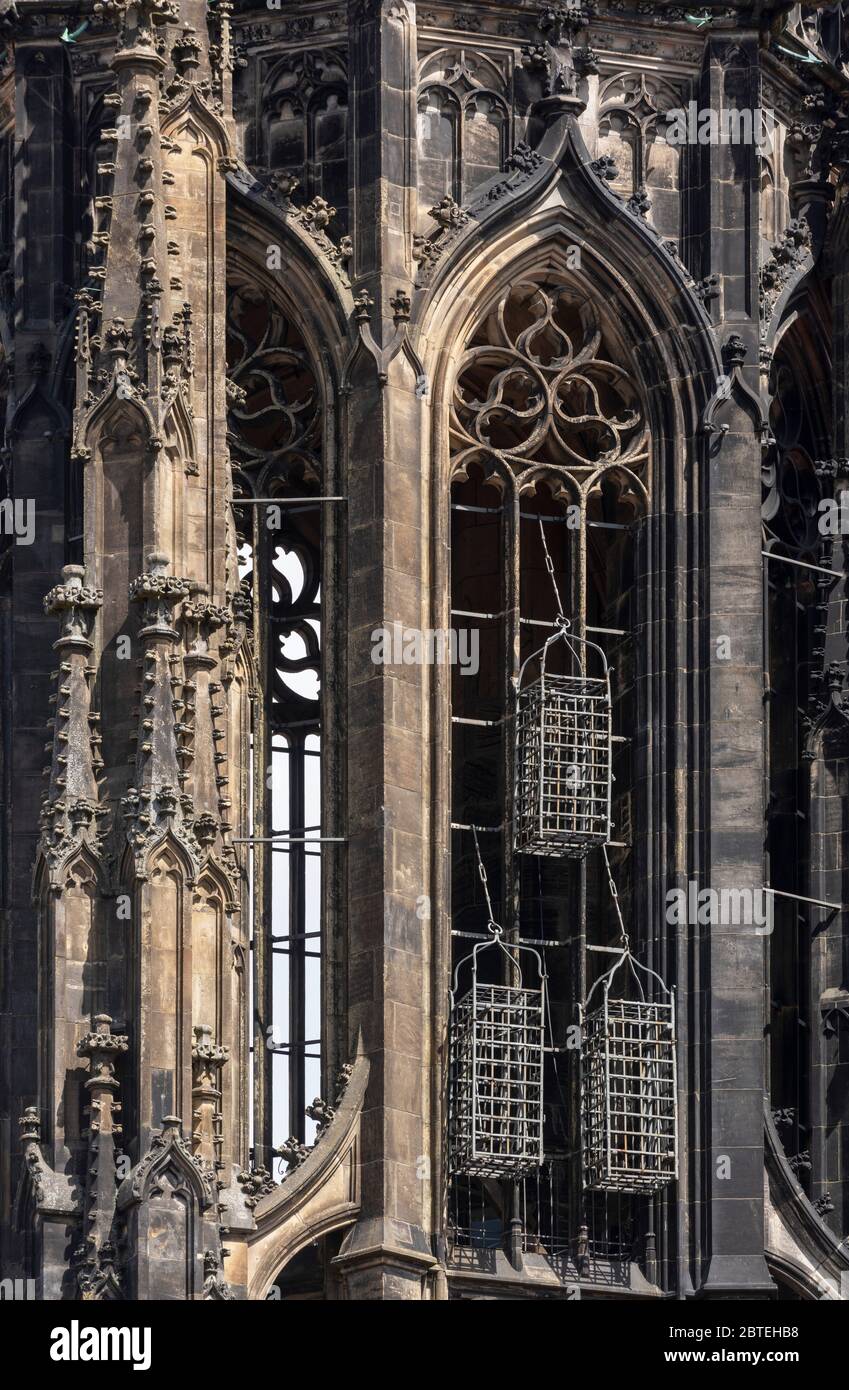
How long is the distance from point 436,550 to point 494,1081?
4.46 metres

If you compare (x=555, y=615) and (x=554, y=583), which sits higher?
(x=554, y=583)

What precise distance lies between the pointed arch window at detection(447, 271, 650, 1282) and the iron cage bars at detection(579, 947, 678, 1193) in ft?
1.07

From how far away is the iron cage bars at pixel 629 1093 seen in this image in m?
73.6

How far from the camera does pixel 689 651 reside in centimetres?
7500

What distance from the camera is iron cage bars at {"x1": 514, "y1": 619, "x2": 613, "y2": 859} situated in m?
74.5

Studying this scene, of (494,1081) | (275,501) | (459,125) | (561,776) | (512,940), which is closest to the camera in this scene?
(494,1081)

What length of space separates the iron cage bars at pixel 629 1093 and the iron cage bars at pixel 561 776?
1.14m

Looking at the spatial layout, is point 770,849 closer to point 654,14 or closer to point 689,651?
point 689,651

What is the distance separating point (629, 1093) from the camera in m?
73.8

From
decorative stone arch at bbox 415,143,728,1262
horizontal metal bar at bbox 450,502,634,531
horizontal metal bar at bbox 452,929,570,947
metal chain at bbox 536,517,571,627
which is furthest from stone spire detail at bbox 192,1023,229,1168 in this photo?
horizontal metal bar at bbox 450,502,634,531

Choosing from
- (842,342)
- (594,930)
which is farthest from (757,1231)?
(842,342)

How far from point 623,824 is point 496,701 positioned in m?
1.71

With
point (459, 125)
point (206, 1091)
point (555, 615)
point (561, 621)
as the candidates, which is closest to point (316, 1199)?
point (206, 1091)

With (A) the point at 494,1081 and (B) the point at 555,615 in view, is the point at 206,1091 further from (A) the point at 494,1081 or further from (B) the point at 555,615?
(B) the point at 555,615
